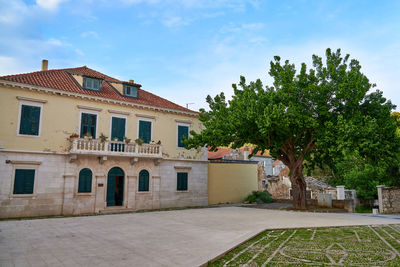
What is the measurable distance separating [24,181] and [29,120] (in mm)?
3826

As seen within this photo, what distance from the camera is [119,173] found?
21047mm

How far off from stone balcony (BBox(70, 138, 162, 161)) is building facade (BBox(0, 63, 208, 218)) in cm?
7

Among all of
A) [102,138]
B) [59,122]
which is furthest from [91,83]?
[102,138]

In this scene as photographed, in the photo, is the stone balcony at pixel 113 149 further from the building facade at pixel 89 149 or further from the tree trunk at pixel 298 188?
the tree trunk at pixel 298 188

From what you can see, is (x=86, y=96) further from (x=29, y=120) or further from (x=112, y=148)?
(x=112, y=148)

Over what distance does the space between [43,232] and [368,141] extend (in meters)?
17.0

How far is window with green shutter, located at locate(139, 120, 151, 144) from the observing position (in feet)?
74.0

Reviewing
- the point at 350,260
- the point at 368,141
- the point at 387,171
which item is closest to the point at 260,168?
the point at 387,171

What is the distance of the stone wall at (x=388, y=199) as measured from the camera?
2280cm

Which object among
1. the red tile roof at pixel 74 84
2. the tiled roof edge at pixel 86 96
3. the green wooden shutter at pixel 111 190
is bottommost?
the green wooden shutter at pixel 111 190

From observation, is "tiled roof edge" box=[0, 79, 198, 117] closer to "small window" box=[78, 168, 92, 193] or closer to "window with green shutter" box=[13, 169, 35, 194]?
"small window" box=[78, 168, 92, 193]

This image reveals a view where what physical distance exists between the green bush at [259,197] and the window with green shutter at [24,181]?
61.0ft

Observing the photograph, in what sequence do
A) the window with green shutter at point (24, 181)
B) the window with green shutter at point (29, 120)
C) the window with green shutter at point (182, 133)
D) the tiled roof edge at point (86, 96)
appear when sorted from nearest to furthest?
the window with green shutter at point (24, 181) → the tiled roof edge at point (86, 96) → the window with green shutter at point (29, 120) → the window with green shutter at point (182, 133)

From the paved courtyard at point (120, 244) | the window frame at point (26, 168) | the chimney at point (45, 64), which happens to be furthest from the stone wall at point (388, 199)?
the chimney at point (45, 64)
